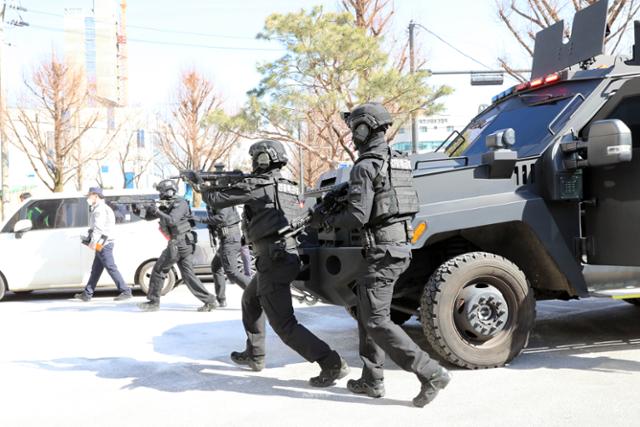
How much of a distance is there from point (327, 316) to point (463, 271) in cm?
333

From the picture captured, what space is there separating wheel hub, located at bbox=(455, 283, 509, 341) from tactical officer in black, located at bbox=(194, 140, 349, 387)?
0.96 meters

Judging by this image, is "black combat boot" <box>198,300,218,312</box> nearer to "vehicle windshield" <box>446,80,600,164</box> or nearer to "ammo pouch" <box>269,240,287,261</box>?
"vehicle windshield" <box>446,80,600,164</box>

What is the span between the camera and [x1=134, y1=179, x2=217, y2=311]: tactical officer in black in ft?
30.0

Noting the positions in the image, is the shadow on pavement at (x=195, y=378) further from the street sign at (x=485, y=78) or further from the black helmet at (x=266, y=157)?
the street sign at (x=485, y=78)

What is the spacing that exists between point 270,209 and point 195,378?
145 centimetres

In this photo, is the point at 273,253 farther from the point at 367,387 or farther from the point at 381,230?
the point at 367,387

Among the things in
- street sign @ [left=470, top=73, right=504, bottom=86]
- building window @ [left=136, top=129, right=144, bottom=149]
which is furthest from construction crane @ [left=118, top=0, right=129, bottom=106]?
street sign @ [left=470, top=73, right=504, bottom=86]

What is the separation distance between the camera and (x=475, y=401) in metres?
4.51

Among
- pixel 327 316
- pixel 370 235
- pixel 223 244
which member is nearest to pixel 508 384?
pixel 370 235

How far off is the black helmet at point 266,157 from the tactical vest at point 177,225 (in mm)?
4020

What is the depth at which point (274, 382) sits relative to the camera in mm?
5242

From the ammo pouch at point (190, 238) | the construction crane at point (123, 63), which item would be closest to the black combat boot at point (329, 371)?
the ammo pouch at point (190, 238)

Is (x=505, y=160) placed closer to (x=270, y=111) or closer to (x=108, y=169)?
(x=270, y=111)

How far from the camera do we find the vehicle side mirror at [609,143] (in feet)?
15.9
